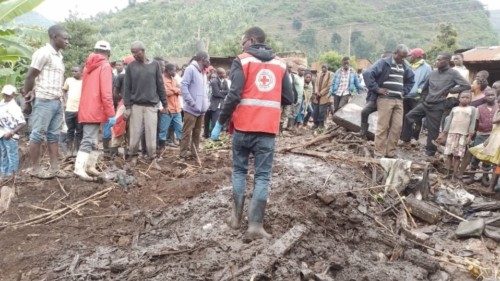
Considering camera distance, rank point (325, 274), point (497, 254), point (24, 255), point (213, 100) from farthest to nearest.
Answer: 1. point (213, 100)
2. point (497, 254)
3. point (24, 255)
4. point (325, 274)

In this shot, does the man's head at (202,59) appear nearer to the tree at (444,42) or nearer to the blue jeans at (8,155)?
the blue jeans at (8,155)

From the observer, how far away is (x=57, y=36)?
5672 mm

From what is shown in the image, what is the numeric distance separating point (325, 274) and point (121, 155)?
5.21 m

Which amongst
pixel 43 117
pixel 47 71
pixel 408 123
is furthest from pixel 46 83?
pixel 408 123

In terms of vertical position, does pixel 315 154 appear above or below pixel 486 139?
below

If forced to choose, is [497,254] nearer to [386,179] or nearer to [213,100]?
[386,179]

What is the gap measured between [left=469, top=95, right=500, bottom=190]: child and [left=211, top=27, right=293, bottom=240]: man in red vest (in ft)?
13.4

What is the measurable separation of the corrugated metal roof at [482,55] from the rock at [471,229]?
26.9ft

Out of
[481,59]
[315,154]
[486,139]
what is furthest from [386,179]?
[481,59]

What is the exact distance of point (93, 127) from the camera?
613 centimetres

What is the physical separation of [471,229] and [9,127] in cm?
717

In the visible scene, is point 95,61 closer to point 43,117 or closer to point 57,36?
point 57,36

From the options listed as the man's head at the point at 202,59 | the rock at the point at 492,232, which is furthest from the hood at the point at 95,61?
the rock at the point at 492,232

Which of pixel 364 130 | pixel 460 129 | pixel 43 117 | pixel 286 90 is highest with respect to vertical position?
pixel 286 90
